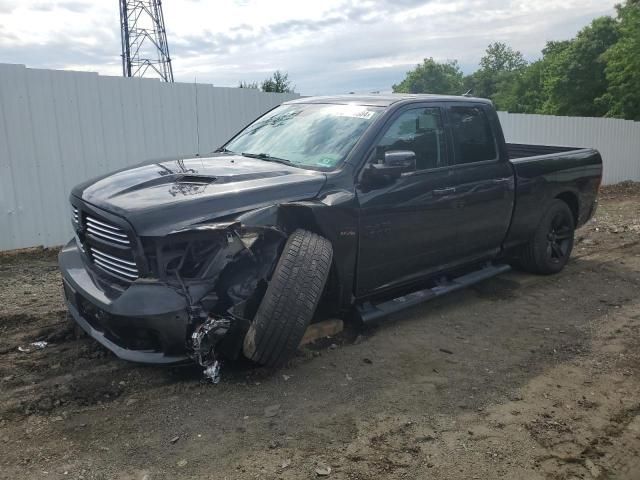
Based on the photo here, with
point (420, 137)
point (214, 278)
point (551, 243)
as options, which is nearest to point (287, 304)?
point (214, 278)

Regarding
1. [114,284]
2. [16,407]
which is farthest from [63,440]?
[114,284]

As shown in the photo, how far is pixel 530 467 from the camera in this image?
9.70ft

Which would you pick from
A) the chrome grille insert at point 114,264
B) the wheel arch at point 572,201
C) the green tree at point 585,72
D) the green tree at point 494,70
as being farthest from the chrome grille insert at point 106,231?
the green tree at point 494,70

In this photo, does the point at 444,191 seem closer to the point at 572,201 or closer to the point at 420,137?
the point at 420,137

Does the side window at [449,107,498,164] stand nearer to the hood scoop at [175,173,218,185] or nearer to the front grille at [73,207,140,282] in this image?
the hood scoop at [175,173,218,185]

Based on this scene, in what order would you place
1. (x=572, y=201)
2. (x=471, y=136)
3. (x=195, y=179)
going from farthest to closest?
(x=572, y=201) < (x=471, y=136) < (x=195, y=179)

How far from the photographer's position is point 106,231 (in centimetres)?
360

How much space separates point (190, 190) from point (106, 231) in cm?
61

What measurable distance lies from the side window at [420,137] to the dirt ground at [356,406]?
→ 149cm

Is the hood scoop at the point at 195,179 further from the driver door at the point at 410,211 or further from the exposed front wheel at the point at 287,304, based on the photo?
the driver door at the point at 410,211

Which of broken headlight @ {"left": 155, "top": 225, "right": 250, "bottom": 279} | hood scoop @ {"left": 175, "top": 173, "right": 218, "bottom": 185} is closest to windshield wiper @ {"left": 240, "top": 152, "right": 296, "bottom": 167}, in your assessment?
hood scoop @ {"left": 175, "top": 173, "right": 218, "bottom": 185}

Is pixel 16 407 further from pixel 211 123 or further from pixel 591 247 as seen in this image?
pixel 591 247

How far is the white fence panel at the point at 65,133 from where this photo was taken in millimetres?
7312

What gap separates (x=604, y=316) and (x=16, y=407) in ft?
16.5
